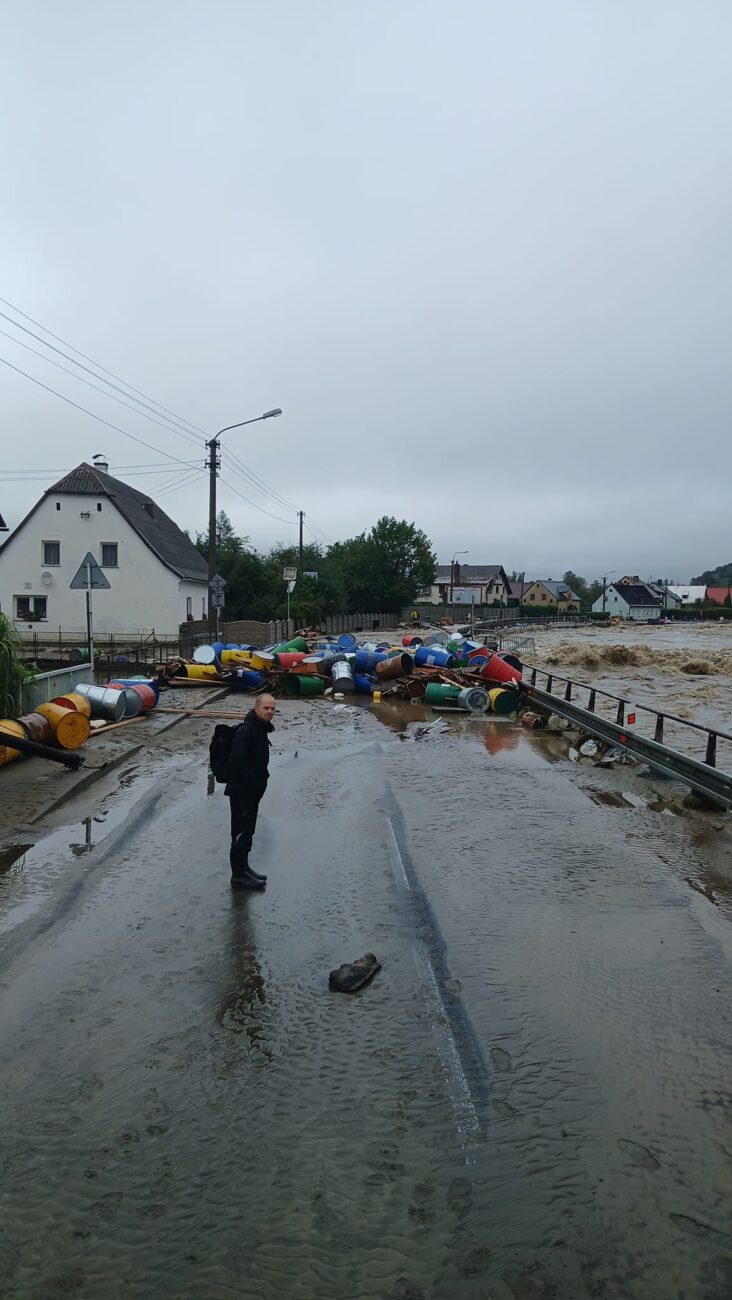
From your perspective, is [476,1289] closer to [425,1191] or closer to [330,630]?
[425,1191]

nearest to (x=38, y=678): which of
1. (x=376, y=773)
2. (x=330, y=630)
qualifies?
(x=376, y=773)

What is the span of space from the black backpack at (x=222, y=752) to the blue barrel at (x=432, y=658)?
51.0 feet

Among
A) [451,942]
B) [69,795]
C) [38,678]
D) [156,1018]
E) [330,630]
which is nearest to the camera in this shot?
[156,1018]

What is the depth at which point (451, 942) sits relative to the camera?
228 inches

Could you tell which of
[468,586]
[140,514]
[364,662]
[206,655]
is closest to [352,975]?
[364,662]

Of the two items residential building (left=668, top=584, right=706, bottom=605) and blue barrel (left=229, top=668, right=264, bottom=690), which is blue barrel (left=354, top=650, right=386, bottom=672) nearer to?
blue barrel (left=229, top=668, right=264, bottom=690)

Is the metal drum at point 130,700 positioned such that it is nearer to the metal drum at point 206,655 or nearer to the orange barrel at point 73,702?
the orange barrel at point 73,702

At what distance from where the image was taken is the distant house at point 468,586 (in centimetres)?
11300

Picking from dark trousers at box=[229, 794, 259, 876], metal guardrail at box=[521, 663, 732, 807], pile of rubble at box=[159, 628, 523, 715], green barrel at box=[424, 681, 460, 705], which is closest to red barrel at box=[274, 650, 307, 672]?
pile of rubble at box=[159, 628, 523, 715]

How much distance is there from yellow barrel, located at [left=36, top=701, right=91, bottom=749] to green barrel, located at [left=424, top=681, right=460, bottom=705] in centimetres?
970

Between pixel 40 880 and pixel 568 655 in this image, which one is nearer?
pixel 40 880

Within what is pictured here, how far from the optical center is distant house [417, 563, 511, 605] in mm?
113000

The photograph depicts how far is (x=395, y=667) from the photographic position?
2198cm

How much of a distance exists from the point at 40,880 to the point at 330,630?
150ft
